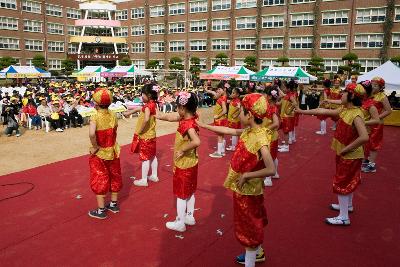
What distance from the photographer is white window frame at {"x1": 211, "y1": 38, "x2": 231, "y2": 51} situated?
46.6 metres

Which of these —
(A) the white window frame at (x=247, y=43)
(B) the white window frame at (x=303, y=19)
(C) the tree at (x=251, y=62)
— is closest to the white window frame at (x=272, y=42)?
(A) the white window frame at (x=247, y=43)

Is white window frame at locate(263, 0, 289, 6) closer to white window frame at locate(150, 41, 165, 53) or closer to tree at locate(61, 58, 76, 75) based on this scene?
white window frame at locate(150, 41, 165, 53)

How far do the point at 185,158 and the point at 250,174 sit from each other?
147cm

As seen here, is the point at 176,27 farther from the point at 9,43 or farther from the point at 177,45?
the point at 9,43

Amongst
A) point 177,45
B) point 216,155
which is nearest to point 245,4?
point 177,45

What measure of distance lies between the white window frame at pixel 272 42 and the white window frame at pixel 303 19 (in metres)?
2.26

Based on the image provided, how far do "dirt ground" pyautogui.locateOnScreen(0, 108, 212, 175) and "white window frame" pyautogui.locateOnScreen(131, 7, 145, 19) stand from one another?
148ft

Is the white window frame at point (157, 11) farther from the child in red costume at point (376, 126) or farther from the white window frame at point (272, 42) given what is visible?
the child in red costume at point (376, 126)

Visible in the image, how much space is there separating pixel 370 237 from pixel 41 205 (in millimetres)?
5486

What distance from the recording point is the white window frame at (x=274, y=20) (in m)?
41.8

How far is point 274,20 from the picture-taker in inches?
1670

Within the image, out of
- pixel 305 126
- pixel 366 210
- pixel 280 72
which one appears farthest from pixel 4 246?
pixel 280 72

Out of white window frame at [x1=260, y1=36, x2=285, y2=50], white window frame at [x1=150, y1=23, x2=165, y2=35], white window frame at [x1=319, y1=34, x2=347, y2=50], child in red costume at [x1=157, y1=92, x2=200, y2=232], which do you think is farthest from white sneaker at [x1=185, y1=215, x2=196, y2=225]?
white window frame at [x1=150, y1=23, x2=165, y2=35]

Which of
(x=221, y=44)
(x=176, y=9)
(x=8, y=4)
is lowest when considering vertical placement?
(x=221, y=44)
